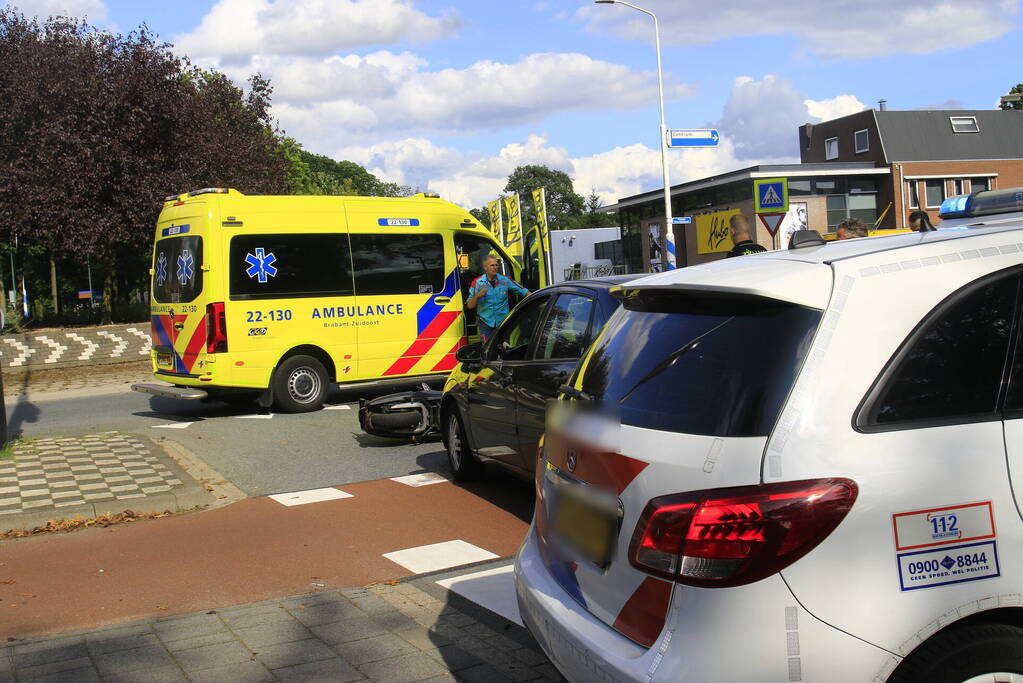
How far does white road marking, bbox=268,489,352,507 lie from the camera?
7535mm

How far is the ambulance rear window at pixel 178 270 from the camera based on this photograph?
1220 centimetres

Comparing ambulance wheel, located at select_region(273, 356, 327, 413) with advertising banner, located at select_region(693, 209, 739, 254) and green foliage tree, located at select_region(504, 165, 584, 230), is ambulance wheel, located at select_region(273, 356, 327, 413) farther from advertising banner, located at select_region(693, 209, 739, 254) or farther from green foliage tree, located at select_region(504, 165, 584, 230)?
green foliage tree, located at select_region(504, 165, 584, 230)

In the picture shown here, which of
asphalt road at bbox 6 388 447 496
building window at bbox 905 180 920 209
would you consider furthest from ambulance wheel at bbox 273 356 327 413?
building window at bbox 905 180 920 209

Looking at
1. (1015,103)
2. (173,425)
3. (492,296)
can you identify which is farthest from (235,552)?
(1015,103)

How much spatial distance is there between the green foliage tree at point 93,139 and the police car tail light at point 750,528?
883 inches

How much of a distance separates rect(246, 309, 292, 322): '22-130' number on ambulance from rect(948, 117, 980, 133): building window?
58.4 m

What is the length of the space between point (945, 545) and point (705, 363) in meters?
0.77

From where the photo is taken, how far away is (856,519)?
2.35m

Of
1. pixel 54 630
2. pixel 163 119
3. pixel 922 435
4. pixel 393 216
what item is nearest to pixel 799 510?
pixel 922 435

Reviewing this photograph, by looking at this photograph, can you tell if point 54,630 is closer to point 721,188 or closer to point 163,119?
point 163,119

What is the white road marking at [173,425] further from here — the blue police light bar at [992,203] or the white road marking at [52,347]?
the white road marking at [52,347]

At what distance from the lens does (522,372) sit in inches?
260

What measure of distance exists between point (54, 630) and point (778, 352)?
12.8 ft

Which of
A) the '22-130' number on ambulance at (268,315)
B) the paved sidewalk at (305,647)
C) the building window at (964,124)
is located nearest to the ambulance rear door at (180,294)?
the '22-130' number on ambulance at (268,315)
